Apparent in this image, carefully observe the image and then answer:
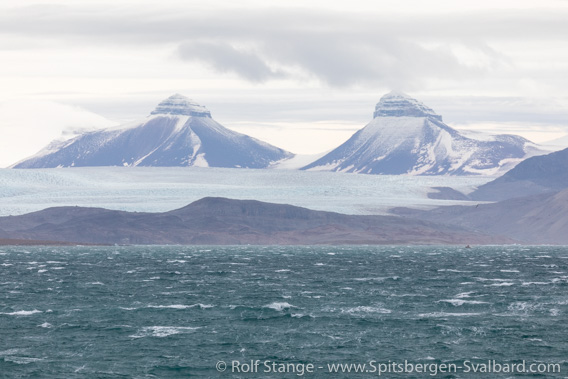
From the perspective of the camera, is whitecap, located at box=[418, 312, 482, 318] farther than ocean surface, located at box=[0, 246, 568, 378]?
Yes

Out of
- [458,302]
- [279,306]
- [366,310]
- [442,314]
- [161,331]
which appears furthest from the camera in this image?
[458,302]

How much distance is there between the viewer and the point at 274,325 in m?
89.8

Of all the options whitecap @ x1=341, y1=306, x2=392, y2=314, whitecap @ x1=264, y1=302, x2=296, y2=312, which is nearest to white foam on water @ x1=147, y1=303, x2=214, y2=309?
whitecap @ x1=264, y1=302, x2=296, y2=312

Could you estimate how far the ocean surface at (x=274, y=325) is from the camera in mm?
71875

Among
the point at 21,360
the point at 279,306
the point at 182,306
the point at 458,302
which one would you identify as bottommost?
the point at 21,360

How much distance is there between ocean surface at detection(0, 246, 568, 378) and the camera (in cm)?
7188

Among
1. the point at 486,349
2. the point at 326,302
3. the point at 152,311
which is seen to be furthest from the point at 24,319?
the point at 486,349

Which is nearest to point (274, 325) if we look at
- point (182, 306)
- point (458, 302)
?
point (182, 306)

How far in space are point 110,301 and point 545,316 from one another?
38.7 metres

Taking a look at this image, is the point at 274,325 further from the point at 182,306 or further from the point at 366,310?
the point at 182,306

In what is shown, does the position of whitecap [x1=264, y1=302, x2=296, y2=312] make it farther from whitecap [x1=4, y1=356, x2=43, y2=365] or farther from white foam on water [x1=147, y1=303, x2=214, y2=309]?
whitecap [x1=4, y1=356, x2=43, y2=365]

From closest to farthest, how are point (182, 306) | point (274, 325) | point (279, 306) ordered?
point (274, 325) < point (279, 306) < point (182, 306)

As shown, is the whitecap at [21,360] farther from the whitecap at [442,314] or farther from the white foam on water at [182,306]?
the whitecap at [442,314]

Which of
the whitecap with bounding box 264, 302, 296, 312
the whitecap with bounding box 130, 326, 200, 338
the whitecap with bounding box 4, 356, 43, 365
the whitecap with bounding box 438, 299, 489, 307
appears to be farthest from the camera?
the whitecap with bounding box 438, 299, 489, 307
